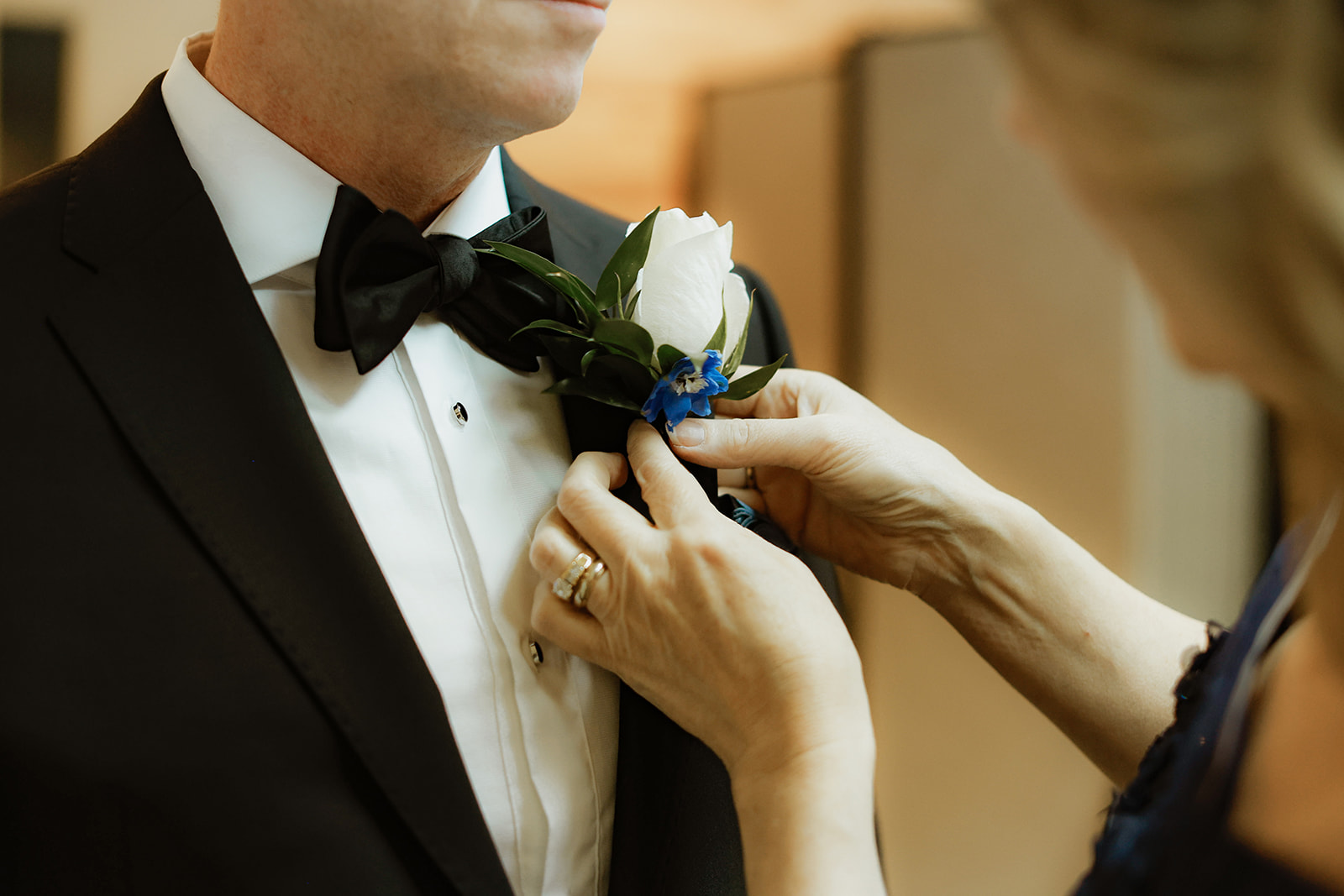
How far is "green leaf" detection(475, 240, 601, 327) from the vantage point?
88 cm

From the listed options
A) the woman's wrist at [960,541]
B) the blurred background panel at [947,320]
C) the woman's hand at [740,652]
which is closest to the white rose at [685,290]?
the woman's hand at [740,652]

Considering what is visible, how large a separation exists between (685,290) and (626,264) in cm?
7

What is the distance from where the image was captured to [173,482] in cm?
75

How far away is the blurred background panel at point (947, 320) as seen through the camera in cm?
255

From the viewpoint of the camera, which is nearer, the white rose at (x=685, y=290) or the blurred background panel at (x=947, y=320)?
the white rose at (x=685, y=290)

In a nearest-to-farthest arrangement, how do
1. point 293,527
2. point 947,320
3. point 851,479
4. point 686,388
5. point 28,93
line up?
point 293,527, point 686,388, point 851,479, point 28,93, point 947,320

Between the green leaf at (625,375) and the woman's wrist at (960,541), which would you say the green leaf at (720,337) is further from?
the woman's wrist at (960,541)

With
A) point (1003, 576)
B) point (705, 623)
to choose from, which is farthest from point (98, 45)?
point (1003, 576)

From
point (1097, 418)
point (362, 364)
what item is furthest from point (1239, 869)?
point (1097, 418)

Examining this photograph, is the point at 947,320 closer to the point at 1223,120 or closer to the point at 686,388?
the point at 686,388

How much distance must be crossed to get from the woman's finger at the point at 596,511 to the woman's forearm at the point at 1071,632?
1.36 feet

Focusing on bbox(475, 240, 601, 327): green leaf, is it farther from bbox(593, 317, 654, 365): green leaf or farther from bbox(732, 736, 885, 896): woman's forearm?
bbox(732, 736, 885, 896): woman's forearm

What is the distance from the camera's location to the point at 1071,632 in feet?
3.35

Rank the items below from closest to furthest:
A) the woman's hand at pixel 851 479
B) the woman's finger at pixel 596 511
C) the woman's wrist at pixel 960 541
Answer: the woman's finger at pixel 596 511 < the woman's hand at pixel 851 479 < the woman's wrist at pixel 960 541
